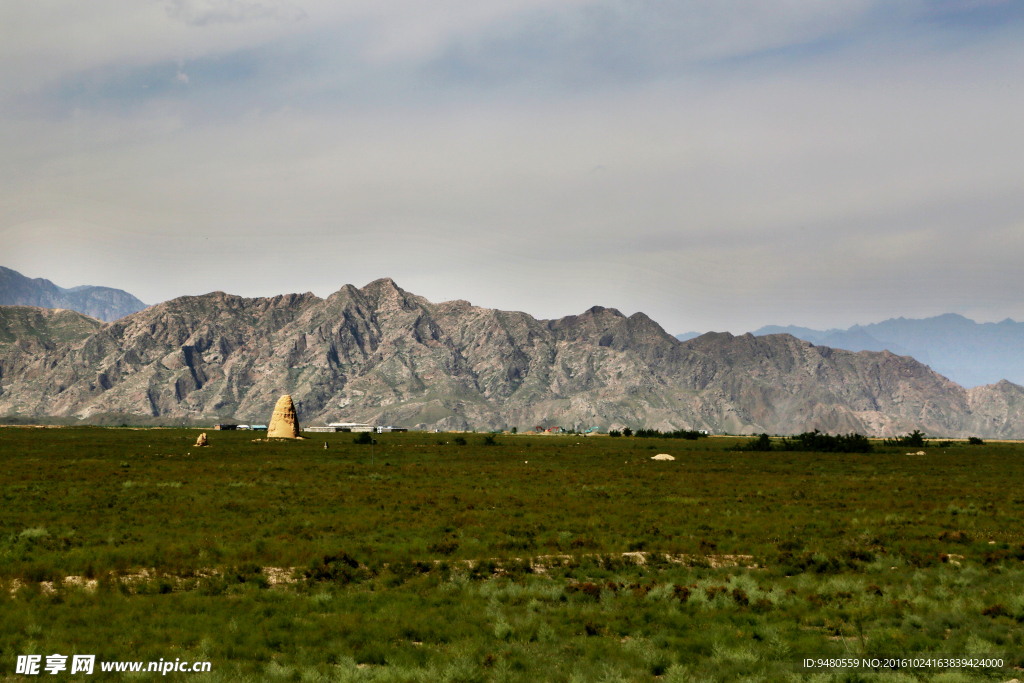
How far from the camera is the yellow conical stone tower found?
486 ft

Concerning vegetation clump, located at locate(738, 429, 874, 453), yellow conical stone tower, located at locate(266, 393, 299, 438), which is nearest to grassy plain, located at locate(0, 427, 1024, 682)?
yellow conical stone tower, located at locate(266, 393, 299, 438)

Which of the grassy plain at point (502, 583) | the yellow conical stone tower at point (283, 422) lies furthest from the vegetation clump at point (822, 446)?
the grassy plain at point (502, 583)

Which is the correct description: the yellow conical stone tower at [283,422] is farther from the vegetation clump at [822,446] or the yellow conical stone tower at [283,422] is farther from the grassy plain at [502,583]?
the grassy plain at [502,583]

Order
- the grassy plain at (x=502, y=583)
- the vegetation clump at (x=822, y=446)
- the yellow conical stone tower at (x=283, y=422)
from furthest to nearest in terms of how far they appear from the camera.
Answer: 1. the yellow conical stone tower at (x=283, y=422)
2. the vegetation clump at (x=822, y=446)
3. the grassy plain at (x=502, y=583)

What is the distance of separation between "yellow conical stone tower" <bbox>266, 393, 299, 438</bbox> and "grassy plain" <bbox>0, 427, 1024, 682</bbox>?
10235 cm

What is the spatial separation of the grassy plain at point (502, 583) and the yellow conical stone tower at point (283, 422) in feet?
336

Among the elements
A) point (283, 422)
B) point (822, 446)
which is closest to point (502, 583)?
point (283, 422)

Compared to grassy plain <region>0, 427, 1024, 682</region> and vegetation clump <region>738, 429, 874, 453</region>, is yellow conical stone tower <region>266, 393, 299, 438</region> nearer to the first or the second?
vegetation clump <region>738, 429, 874, 453</region>

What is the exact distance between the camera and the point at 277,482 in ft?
178

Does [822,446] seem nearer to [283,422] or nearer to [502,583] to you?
[283,422]

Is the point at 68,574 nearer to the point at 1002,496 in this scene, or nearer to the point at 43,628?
the point at 43,628

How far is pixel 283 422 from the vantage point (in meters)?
150

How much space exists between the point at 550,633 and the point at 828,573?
13463 millimetres

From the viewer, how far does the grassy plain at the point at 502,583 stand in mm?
15578
